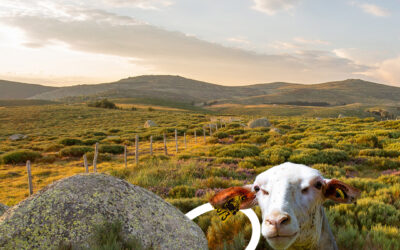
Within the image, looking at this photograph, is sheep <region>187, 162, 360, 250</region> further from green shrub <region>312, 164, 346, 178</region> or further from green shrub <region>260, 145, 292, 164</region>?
green shrub <region>260, 145, 292, 164</region>

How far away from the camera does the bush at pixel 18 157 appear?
20.9m

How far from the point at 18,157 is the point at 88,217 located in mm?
21978

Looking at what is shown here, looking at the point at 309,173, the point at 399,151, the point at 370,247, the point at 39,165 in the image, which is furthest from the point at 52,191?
the point at 39,165

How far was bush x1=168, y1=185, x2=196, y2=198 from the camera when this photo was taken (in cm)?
846

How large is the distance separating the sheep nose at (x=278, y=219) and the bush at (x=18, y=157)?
76.9ft

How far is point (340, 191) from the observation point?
9.23 ft

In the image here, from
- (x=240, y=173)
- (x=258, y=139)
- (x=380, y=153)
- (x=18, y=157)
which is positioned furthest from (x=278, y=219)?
(x=18, y=157)

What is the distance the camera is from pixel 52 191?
3.65 meters

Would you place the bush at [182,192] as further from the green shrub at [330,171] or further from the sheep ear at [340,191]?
the sheep ear at [340,191]

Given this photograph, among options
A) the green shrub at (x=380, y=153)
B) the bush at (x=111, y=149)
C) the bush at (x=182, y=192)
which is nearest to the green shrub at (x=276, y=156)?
the green shrub at (x=380, y=153)

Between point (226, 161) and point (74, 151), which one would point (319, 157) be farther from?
point (74, 151)

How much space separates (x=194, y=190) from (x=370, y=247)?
5603mm

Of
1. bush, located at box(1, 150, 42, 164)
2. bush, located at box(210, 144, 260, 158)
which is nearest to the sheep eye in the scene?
bush, located at box(210, 144, 260, 158)

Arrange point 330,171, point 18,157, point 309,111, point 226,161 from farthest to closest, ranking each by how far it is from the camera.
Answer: point 309,111
point 18,157
point 226,161
point 330,171
